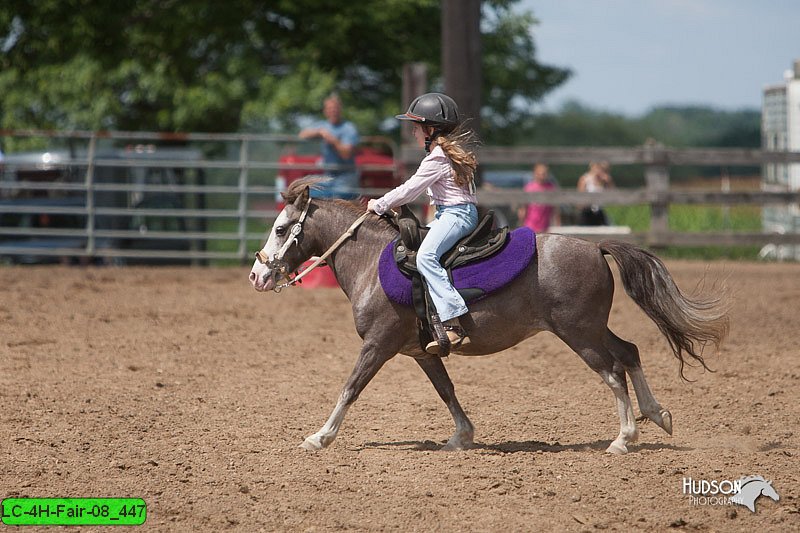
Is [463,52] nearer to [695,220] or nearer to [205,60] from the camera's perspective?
[205,60]

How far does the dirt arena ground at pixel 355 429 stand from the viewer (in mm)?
4750

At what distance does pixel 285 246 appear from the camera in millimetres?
6125

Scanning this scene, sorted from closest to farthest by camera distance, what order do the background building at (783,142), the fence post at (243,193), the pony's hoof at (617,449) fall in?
the pony's hoof at (617,449) < the fence post at (243,193) < the background building at (783,142)

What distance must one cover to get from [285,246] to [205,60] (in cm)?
1507

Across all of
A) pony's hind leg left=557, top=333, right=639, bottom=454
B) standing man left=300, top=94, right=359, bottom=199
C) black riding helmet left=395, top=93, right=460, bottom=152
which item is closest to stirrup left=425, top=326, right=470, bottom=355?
pony's hind leg left=557, top=333, right=639, bottom=454

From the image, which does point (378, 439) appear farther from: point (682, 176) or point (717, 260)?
point (682, 176)

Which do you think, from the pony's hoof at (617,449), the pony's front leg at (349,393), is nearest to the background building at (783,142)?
the pony's hoof at (617,449)

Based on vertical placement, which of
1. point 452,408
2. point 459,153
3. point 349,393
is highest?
point 459,153

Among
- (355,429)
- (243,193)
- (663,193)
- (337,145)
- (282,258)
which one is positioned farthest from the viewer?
(243,193)

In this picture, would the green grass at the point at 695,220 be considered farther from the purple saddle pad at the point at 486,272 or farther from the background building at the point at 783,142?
the purple saddle pad at the point at 486,272

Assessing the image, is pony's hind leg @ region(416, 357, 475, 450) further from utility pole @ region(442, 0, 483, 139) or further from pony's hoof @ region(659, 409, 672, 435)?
utility pole @ region(442, 0, 483, 139)

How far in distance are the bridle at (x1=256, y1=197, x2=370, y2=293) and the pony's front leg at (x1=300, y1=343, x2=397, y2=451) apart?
63 cm

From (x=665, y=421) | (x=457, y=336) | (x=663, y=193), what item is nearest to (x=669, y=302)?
(x=665, y=421)

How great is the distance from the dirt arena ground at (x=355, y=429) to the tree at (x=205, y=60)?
865cm
